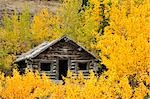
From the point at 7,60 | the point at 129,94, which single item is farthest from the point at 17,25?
the point at 129,94

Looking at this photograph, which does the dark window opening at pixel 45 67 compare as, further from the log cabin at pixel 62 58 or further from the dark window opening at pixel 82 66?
the dark window opening at pixel 82 66

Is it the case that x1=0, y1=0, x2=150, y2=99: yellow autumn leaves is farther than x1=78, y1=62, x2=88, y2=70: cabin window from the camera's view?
No

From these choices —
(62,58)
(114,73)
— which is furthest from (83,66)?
(114,73)

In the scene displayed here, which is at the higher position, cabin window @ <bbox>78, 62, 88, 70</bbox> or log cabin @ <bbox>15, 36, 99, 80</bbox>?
log cabin @ <bbox>15, 36, 99, 80</bbox>

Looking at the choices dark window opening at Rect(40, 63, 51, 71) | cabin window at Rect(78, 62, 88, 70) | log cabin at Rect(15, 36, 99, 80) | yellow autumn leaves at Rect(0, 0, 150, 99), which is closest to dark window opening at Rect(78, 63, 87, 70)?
cabin window at Rect(78, 62, 88, 70)

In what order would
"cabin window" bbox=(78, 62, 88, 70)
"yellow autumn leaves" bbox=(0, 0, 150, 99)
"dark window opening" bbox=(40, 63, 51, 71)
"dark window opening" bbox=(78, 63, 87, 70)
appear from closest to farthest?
"yellow autumn leaves" bbox=(0, 0, 150, 99) < "cabin window" bbox=(78, 62, 88, 70) < "dark window opening" bbox=(40, 63, 51, 71) < "dark window opening" bbox=(78, 63, 87, 70)

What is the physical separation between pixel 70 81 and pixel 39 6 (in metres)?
58.6

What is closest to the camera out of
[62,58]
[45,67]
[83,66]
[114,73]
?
[114,73]

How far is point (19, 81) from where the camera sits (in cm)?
2662

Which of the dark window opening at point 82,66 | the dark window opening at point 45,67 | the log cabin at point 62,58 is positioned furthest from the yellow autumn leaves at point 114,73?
the dark window opening at point 45,67

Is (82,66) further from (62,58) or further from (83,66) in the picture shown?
(62,58)

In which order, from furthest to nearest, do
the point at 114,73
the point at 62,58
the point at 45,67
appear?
1. the point at 45,67
2. the point at 62,58
3. the point at 114,73

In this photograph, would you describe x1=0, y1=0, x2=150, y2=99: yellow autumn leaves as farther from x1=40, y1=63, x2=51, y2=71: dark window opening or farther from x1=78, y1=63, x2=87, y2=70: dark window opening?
x1=40, y1=63, x2=51, y2=71: dark window opening

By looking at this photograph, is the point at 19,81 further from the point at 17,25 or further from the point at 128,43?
the point at 17,25
